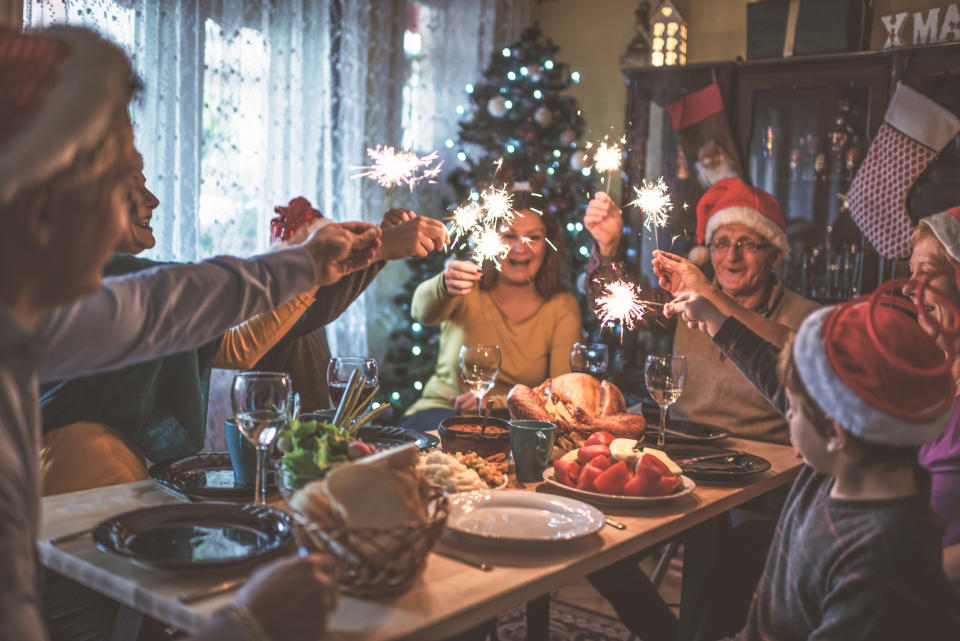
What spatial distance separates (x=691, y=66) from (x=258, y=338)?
2832 mm

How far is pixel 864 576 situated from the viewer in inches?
46.3

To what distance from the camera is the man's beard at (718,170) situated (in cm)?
404

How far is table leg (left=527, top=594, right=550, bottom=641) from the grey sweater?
1.36 feet

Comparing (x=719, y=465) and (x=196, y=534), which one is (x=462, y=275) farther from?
(x=196, y=534)

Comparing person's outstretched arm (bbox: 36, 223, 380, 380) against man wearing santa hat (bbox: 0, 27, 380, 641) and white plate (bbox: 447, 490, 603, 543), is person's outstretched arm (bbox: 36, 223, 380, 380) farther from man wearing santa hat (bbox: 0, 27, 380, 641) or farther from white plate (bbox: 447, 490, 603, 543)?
white plate (bbox: 447, 490, 603, 543)

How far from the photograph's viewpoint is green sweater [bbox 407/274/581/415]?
3205mm

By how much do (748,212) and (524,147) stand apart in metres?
1.66

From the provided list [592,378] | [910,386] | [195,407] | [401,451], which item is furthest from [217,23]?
[910,386]

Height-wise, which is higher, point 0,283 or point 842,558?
point 0,283

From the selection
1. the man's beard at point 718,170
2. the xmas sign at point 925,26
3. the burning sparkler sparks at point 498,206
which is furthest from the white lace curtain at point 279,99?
the xmas sign at point 925,26

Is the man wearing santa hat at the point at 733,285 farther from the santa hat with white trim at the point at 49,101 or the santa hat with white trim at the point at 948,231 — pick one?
the santa hat with white trim at the point at 49,101

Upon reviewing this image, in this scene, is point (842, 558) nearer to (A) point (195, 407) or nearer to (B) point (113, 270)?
(A) point (195, 407)

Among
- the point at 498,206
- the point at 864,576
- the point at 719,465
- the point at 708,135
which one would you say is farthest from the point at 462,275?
the point at 708,135

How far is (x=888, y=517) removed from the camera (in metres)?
1.20
